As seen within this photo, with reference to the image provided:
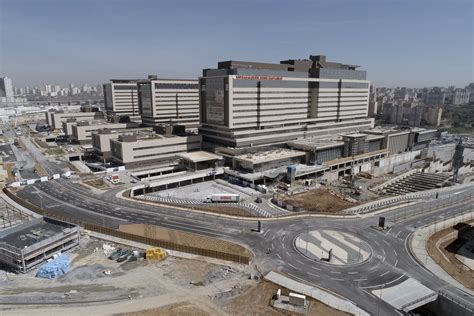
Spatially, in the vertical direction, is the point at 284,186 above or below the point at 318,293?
above

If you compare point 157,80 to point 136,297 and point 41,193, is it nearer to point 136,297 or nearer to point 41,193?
point 41,193

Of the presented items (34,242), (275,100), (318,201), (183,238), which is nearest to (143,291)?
(183,238)

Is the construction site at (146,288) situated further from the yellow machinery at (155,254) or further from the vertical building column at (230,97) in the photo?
the vertical building column at (230,97)

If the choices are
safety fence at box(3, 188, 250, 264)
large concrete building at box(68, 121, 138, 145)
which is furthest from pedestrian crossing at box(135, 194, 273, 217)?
large concrete building at box(68, 121, 138, 145)

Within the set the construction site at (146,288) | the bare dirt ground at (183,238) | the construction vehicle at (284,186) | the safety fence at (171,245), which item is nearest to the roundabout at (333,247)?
the safety fence at (171,245)

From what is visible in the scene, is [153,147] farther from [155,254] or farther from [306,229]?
[306,229]
